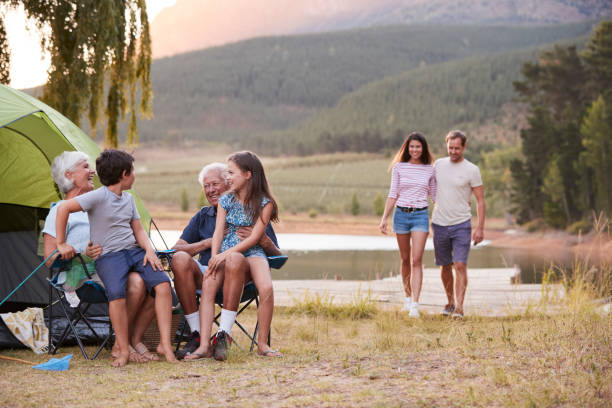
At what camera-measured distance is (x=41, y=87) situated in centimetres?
707

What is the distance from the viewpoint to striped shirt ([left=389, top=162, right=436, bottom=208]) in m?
5.37

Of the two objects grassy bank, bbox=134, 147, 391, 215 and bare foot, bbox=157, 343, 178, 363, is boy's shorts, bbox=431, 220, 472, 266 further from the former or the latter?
grassy bank, bbox=134, 147, 391, 215

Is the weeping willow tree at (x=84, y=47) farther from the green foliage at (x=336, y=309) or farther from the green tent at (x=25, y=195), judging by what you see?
the green foliage at (x=336, y=309)

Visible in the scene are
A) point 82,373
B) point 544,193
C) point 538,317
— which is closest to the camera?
point 82,373

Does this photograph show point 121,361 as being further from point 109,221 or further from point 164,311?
point 109,221

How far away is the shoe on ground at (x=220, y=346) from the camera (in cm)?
359

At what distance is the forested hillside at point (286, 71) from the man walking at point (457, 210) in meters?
121

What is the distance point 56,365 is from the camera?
3.50 m

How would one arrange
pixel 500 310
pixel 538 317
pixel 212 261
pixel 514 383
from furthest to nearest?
pixel 500 310 → pixel 538 317 → pixel 212 261 → pixel 514 383

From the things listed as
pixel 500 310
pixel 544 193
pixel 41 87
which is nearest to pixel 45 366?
pixel 500 310

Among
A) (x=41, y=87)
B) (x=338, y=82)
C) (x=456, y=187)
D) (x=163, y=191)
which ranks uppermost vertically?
(x=338, y=82)

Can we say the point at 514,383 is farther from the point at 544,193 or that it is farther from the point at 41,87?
the point at 544,193

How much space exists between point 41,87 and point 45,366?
4284 millimetres

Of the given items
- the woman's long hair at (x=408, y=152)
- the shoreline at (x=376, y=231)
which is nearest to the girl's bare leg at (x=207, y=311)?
the woman's long hair at (x=408, y=152)
